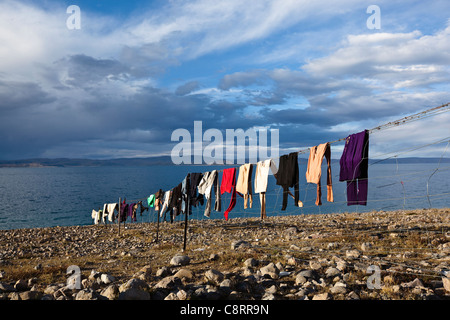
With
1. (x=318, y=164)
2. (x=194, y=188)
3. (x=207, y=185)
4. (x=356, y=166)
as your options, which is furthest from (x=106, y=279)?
(x=356, y=166)

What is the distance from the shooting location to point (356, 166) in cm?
930

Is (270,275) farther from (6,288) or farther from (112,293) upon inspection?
(6,288)

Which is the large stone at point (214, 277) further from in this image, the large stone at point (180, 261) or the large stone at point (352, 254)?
the large stone at point (352, 254)

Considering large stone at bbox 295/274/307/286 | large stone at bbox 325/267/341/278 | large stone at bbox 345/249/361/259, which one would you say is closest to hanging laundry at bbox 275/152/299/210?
large stone at bbox 345/249/361/259

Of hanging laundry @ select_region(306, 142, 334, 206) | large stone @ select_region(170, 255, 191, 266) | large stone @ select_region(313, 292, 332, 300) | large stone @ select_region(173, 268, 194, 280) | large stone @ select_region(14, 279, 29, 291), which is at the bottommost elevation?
large stone @ select_region(170, 255, 191, 266)

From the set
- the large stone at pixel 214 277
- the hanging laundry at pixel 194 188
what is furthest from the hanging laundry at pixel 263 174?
the large stone at pixel 214 277

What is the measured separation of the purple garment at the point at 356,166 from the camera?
9.23 meters

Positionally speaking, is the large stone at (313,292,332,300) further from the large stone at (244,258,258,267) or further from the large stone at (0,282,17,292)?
the large stone at (0,282,17,292)

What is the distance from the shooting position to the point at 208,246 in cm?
1586

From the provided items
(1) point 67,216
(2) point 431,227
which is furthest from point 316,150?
(1) point 67,216

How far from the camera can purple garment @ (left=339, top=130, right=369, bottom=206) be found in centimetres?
923

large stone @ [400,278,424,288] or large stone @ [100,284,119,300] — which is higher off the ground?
large stone @ [400,278,424,288]
